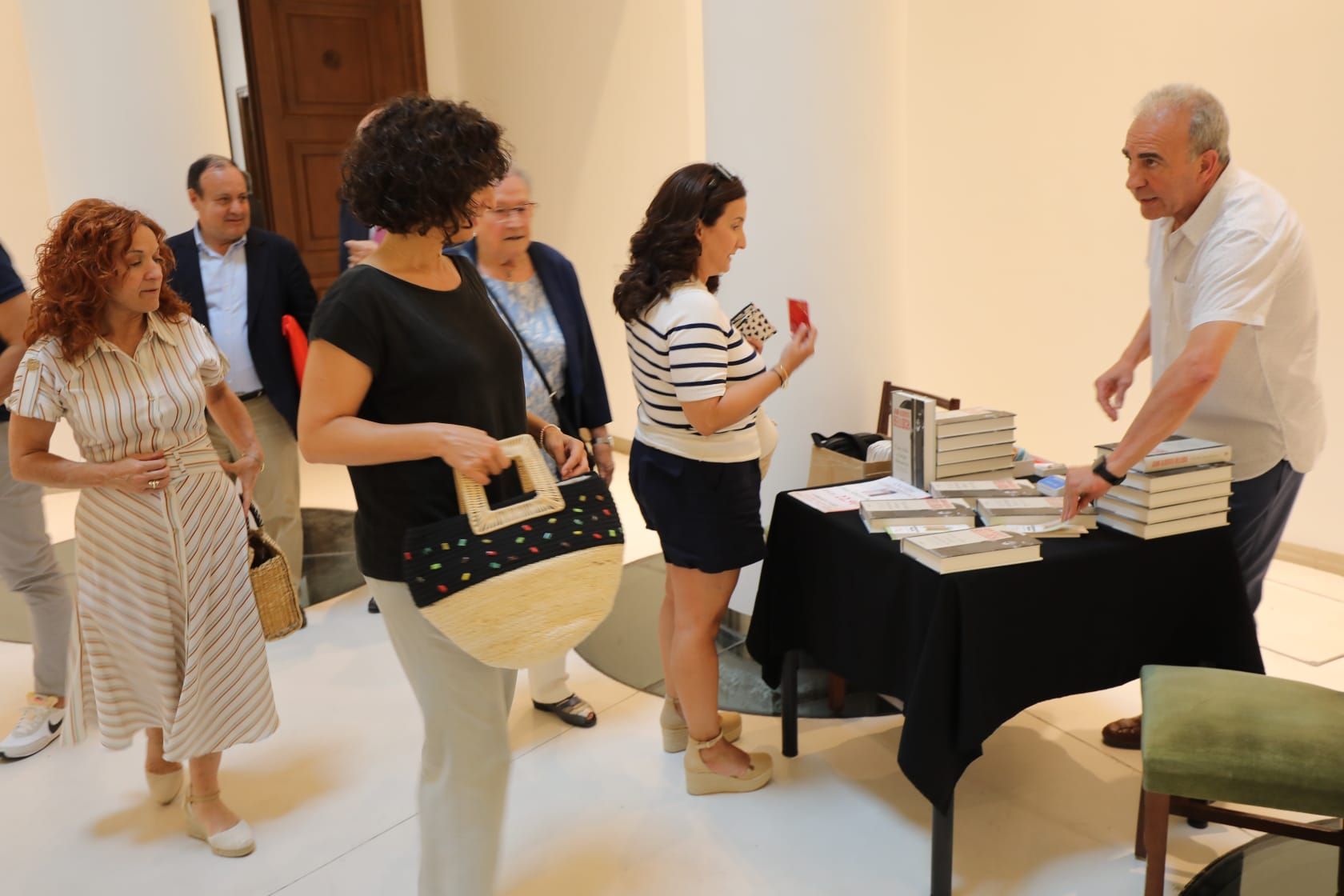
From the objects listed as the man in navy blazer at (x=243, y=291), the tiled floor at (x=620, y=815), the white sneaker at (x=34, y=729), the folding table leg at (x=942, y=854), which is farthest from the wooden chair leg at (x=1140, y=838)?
the white sneaker at (x=34, y=729)

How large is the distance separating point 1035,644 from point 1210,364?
0.74 m

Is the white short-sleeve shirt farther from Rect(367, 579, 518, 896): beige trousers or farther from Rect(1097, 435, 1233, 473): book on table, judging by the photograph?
Rect(367, 579, 518, 896): beige trousers

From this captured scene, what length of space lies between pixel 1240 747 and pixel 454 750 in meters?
1.53

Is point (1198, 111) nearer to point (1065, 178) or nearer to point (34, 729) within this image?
point (1065, 178)

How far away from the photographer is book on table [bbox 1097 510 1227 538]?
243cm

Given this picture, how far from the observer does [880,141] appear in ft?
11.8

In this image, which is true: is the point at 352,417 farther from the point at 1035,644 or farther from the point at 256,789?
the point at 256,789

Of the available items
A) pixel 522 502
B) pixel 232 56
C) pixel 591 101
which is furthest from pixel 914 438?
pixel 232 56

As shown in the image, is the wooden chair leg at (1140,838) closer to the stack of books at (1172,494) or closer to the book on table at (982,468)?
the stack of books at (1172,494)

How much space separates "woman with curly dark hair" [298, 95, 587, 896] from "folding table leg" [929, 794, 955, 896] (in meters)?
1.00

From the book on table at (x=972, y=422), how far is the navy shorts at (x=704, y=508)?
1.68 feet

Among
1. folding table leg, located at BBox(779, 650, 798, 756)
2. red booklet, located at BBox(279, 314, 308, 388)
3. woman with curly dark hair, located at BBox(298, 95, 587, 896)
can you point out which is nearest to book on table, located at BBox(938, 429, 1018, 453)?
folding table leg, located at BBox(779, 650, 798, 756)

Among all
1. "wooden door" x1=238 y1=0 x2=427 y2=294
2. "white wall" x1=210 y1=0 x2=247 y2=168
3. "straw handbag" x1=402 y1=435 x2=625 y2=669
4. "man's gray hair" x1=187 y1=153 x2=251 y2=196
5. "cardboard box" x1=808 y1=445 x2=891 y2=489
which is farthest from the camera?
"white wall" x1=210 y1=0 x2=247 y2=168

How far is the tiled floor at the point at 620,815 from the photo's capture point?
2.55 metres
